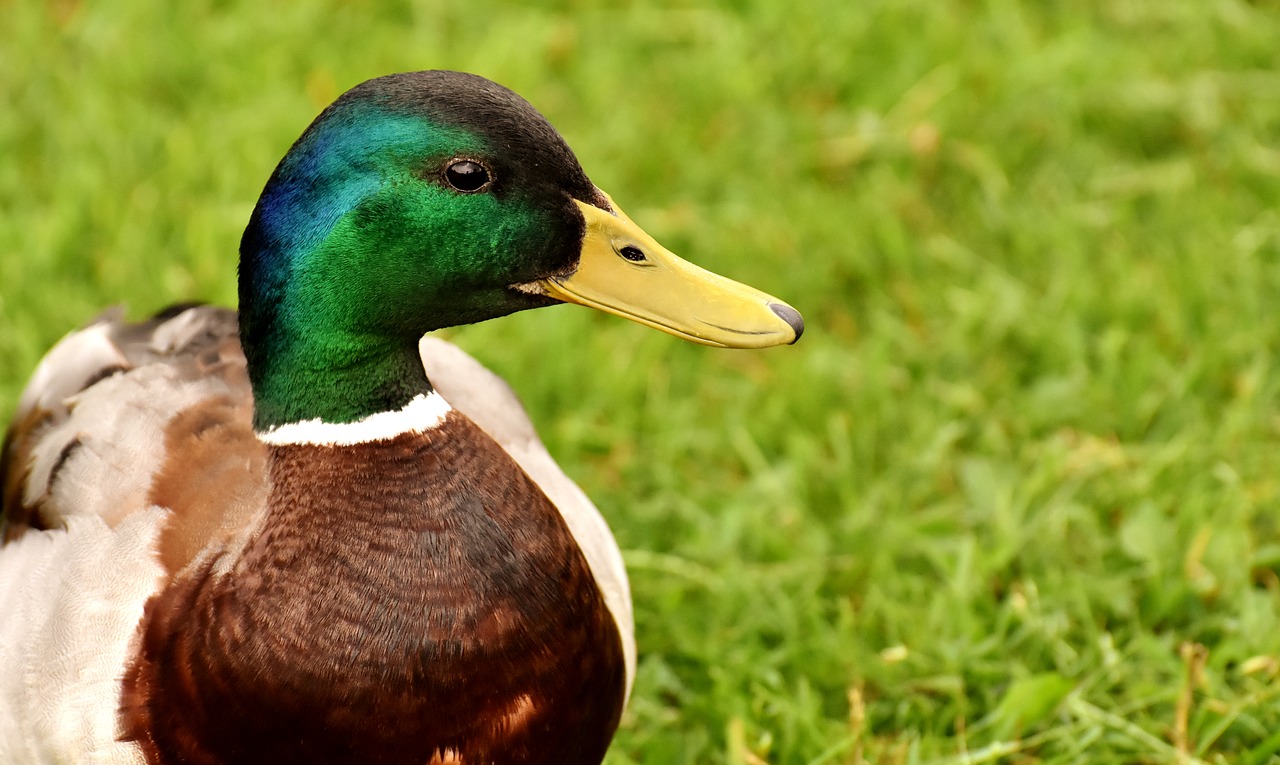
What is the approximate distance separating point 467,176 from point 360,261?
0.18 meters

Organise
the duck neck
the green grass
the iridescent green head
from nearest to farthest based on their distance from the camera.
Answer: the iridescent green head, the duck neck, the green grass

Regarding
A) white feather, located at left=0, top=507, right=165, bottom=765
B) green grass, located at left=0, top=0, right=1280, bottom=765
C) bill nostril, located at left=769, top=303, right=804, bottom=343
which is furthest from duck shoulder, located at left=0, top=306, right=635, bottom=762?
green grass, located at left=0, top=0, right=1280, bottom=765

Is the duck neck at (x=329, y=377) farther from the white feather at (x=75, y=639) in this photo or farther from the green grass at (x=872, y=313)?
the green grass at (x=872, y=313)

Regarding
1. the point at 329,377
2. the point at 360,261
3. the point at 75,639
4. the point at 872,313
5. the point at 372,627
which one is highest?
the point at 360,261

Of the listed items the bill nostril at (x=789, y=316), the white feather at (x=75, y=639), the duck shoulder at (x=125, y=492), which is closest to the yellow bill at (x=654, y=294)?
the bill nostril at (x=789, y=316)

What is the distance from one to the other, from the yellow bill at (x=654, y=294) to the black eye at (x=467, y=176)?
0.52 feet

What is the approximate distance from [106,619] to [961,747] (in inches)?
54.8

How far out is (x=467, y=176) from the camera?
1.95m

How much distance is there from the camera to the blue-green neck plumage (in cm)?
193

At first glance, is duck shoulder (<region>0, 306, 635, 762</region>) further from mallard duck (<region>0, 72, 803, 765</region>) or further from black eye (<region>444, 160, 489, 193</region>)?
black eye (<region>444, 160, 489, 193</region>)

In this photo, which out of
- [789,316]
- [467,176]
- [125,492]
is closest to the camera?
[467,176]

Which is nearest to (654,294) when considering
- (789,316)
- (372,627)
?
(789,316)

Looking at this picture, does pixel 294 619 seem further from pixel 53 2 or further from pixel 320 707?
pixel 53 2

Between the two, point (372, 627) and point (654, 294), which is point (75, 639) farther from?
point (654, 294)
